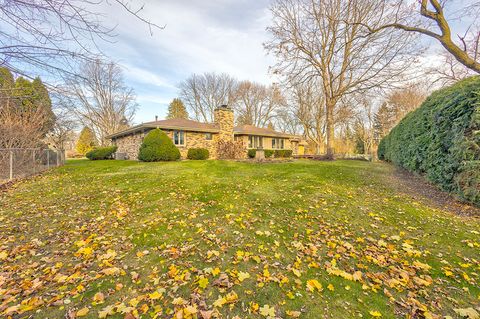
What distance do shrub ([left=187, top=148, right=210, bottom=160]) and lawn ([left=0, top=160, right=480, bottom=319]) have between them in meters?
11.2

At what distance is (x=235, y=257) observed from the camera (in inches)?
121

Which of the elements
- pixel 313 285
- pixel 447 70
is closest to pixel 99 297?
pixel 313 285

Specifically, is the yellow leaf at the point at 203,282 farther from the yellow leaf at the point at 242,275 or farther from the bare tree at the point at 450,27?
the bare tree at the point at 450,27

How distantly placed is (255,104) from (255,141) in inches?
630

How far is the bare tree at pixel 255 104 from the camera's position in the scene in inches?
1412

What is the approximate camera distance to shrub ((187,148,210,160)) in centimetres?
1684

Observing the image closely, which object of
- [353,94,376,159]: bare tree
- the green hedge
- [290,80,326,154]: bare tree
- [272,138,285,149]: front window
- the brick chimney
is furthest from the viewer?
[353,94,376,159]: bare tree

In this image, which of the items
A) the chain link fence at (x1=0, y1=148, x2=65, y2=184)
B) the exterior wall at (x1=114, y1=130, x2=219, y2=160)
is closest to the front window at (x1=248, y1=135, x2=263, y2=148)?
the exterior wall at (x1=114, y1=130, x2=219, y2=160)

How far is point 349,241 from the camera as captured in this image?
3.57 m

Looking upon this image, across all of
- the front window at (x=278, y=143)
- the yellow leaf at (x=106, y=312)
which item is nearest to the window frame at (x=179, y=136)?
the front window at (x=278, y=143)

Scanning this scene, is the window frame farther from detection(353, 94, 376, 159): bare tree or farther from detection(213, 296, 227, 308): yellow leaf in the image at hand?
detection(353, 94, 376, 159): bare tree

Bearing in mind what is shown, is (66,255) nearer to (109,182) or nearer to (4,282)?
(4,282)

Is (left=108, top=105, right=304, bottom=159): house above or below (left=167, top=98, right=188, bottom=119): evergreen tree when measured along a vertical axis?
below

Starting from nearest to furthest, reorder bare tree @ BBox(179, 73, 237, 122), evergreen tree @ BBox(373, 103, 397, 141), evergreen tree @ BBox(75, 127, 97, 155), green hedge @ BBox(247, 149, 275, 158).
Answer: green hedge @ BBox(247, 149, 275, 158) < evergreen tree @ BBox(373, 103, 397, 141) < bare tree @ BBox(179, 73, 237, 122) < evergreen tree @ BBox(75, 127, 97, 155)
